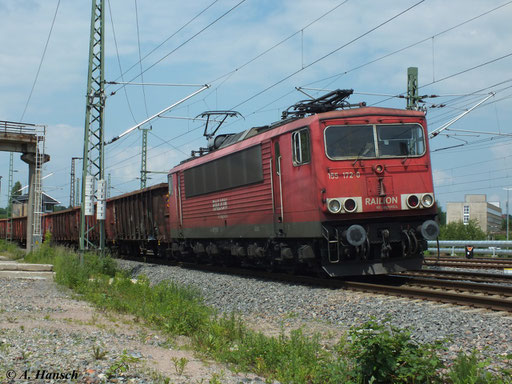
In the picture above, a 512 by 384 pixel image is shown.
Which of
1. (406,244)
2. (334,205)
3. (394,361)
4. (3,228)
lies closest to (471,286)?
(406,244)

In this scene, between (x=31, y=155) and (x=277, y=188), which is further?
(x=31, y=155)

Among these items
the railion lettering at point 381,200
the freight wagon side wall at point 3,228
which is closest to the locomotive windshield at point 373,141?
the railion lettering at point 381,200

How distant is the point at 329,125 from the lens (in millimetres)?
11188

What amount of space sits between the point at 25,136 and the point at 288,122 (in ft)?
66.4

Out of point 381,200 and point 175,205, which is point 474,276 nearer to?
point 381,200

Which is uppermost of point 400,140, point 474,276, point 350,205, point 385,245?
point 400,140

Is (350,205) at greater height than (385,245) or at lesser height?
greater

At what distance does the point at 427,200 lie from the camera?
11367 mm

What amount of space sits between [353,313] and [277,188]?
4.29 meters

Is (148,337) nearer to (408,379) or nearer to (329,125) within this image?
(408,379)

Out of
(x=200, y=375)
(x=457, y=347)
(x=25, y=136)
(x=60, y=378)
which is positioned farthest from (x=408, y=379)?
(x=25, y=136)

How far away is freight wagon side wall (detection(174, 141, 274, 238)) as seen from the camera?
1285 centimetres

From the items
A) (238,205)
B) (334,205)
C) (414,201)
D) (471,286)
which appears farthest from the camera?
(238,205)

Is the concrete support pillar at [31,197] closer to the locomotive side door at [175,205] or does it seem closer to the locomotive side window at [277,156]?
the locomotive side door at [175,205]
